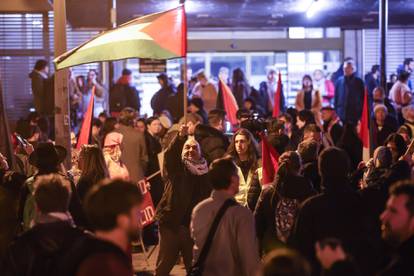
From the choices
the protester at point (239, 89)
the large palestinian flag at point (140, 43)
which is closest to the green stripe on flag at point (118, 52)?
the large palestinian flag at point (140, 43)

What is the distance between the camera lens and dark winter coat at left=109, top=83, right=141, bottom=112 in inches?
845

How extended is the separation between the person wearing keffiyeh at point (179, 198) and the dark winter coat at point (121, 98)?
1073 centimetres

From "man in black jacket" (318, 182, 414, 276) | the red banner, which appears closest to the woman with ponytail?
"man in black jacket" (318, 182, 414, 276)

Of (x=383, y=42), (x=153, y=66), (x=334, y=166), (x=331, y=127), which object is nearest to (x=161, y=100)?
(x=153, y=66)

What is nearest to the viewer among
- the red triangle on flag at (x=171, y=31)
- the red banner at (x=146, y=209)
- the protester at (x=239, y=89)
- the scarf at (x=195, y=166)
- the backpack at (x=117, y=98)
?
the scarf at (x=195, y=166)

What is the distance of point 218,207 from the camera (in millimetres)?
7395

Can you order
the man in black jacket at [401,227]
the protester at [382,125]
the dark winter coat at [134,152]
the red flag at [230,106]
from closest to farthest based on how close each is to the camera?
the man in black jacket at [401,227] < the dark winter coat at [134,152] < the protester at [382,125] < the red flag at [230,106]

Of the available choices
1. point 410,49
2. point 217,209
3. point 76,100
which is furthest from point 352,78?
point 217,209

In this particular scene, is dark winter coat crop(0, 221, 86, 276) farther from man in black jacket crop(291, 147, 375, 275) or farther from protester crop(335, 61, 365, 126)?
protester crop(335, 61, 365, 126)

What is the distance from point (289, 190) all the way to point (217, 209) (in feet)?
4.41

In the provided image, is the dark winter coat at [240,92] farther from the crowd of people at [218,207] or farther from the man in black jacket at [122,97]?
the crowd of people at [218,207]

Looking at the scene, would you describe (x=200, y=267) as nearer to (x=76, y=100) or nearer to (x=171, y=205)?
(x=171, y=205)

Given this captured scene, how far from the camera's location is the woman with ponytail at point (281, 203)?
848 cm

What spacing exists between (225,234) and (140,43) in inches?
169
